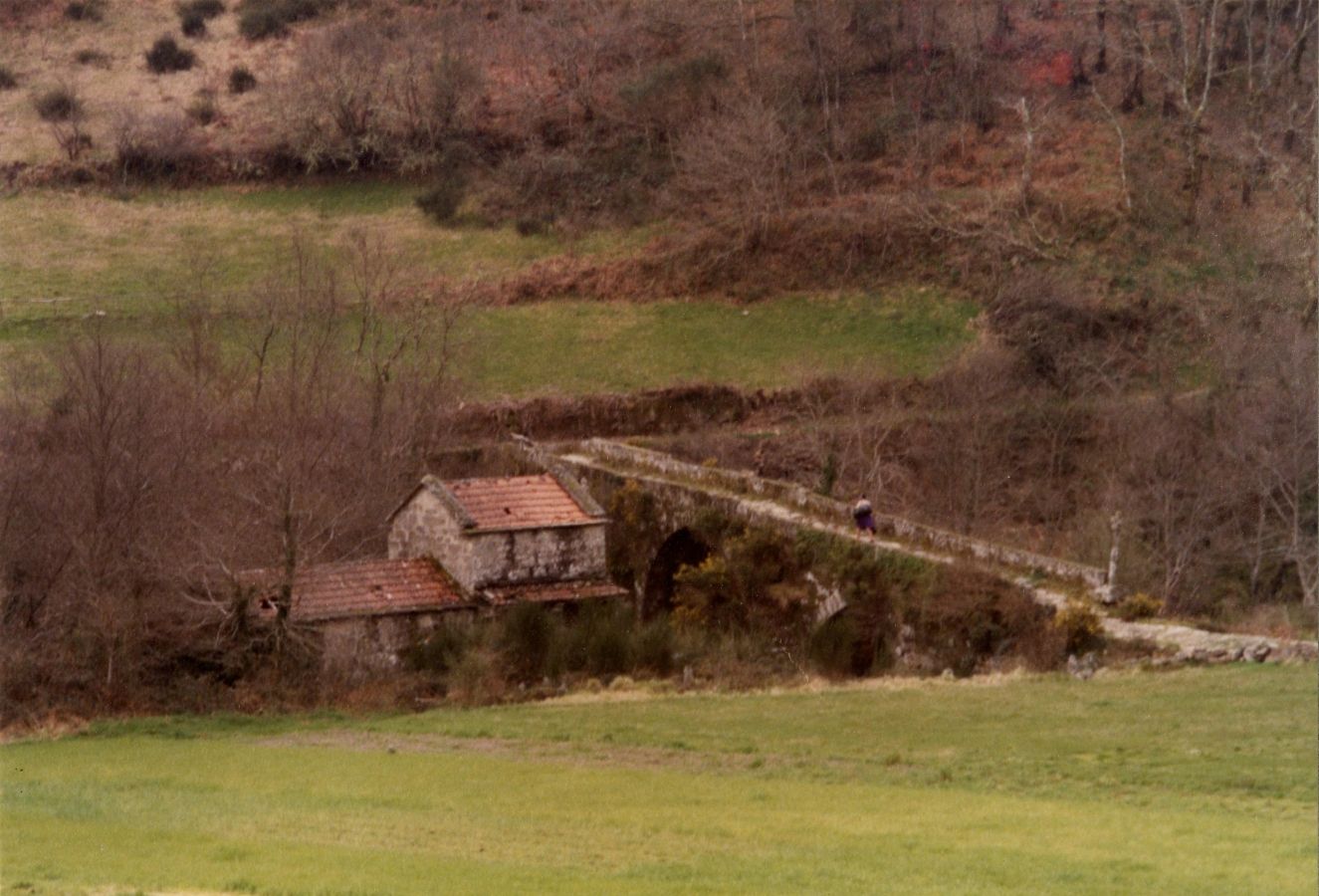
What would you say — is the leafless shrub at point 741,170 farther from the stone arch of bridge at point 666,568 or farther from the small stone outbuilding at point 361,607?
the small stone outbuilding at point 361,607

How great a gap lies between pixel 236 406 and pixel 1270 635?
1041 inches

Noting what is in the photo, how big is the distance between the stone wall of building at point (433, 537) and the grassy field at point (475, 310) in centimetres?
1701

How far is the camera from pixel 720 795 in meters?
19.2

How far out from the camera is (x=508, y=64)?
75250mm

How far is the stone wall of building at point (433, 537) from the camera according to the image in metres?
34.3

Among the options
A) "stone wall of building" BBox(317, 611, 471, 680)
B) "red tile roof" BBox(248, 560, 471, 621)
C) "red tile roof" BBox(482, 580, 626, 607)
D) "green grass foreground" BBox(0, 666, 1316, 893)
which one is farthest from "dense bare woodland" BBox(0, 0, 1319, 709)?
"green grass foreground" BBox(0, 666, 1316, 893)

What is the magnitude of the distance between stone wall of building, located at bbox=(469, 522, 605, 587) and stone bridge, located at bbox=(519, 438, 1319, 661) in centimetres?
275

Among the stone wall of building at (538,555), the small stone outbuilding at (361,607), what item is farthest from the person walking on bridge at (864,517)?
the small stone outbuilding at (361,607)

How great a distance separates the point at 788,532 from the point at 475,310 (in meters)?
26.4

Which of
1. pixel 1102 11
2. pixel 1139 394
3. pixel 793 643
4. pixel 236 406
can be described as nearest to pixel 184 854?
pixel 793 643

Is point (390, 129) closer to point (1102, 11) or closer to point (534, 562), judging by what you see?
point (1102, 11)

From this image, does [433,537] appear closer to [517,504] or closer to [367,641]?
[517,504]

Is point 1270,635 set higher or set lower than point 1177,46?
lower

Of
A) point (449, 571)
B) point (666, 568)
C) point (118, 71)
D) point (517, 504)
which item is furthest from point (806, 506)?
point (118, 71)
